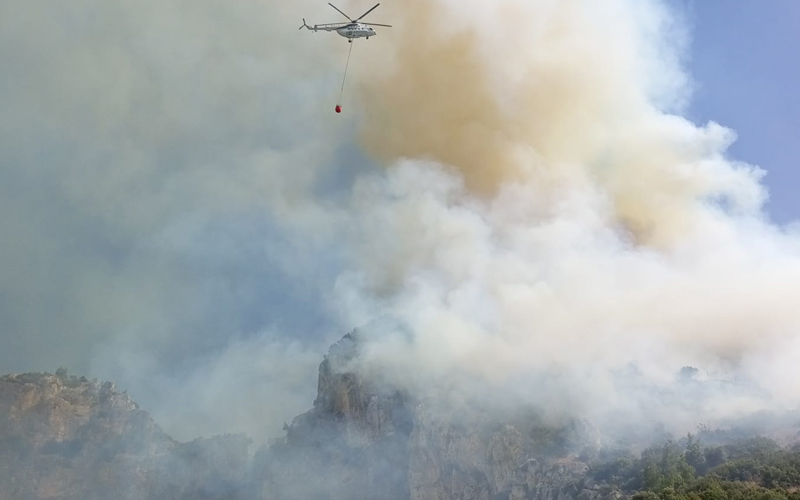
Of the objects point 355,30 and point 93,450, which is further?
point 93,450

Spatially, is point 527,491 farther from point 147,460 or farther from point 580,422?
point 147,460

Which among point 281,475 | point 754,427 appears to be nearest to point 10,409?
point 281,475

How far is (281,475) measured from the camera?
139m

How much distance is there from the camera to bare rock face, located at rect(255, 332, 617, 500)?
108 m

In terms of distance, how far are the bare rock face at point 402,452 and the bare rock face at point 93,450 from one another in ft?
35.4

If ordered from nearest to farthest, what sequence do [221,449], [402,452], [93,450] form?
[402,452], [93,450], [221,449]

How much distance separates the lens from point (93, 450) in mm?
138500

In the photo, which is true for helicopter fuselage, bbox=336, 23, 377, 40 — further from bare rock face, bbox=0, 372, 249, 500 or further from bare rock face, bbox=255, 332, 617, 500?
bare rock face, bbox=0, 372, 249, 500

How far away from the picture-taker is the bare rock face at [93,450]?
13388 cm

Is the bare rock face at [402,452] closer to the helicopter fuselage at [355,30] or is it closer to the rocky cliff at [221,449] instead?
the rocky cliff at [221,449]

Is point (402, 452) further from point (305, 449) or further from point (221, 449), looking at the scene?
point (221, 449)

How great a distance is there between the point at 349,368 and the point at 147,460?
4328 cm

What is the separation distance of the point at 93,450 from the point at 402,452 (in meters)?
60.8

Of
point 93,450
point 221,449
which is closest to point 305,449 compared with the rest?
point 221,449
